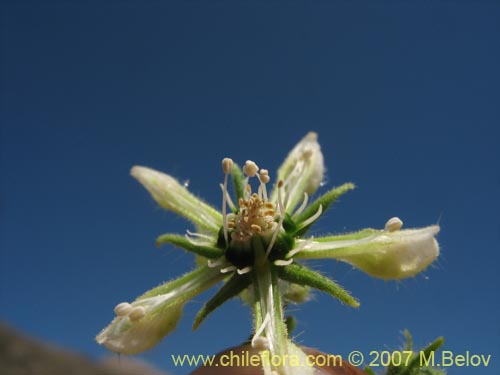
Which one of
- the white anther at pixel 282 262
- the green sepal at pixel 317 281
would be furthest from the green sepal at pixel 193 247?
the green sepal at pixel 317 281

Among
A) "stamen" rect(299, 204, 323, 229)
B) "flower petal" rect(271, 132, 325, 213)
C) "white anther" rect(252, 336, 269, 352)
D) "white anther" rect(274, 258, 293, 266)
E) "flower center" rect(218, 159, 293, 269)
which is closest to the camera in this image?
"white anther" rect(252, 336, 269, 352)

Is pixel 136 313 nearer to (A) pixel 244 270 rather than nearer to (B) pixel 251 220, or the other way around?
Result: (A) pixel 244 270

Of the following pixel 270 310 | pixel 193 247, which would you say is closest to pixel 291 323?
pixel 270 310

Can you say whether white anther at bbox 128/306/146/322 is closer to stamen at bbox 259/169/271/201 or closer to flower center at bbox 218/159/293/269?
flower center at bbox 218/159/293/269

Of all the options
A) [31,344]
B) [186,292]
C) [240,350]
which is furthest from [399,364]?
[31,344]

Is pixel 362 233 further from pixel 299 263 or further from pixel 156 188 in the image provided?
pixel 156 188

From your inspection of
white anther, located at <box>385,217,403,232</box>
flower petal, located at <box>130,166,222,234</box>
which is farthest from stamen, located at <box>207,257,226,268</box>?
white anther, located at <box>385,217,403,232</box>

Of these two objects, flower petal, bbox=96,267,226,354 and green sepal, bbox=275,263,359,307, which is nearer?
green sepal, bbox=275,263,359,307
